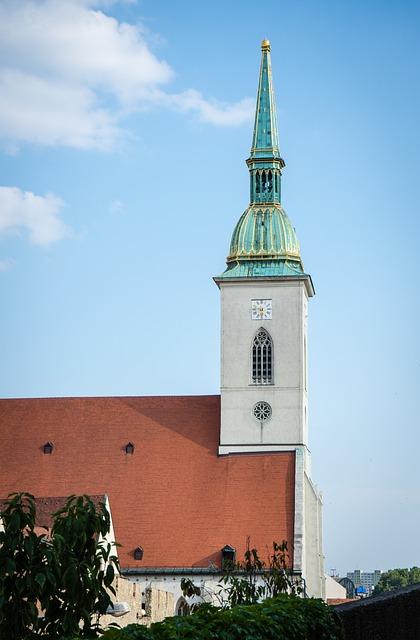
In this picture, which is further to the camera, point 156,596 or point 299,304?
point 299,304

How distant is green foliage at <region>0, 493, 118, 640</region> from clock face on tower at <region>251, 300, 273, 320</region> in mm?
37143

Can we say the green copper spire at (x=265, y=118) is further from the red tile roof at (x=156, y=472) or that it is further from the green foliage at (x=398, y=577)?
the green foliage at (x=398, y=577)

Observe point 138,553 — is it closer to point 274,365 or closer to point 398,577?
point 274,365

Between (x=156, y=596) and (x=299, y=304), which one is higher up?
(x=299, y=304)

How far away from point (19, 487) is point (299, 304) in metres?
13.5

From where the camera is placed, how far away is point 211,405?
56812mm

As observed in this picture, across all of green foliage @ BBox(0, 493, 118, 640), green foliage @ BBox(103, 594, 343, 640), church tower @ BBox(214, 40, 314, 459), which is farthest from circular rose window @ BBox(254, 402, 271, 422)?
green foliage @ BBox(0, 493, 118, 640)

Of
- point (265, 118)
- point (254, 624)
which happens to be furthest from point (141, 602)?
point (254, 624)

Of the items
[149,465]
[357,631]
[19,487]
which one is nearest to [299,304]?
[149,465]

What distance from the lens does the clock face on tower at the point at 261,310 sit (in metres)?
56.5

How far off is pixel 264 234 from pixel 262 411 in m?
7.41

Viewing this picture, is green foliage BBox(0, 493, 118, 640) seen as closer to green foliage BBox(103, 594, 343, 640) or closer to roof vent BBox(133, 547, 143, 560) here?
green foliage BBox(103, 594, 343, 640)

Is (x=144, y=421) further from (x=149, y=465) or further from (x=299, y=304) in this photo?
(x=299, y=304)

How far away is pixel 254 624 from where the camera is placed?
55.3 ft
